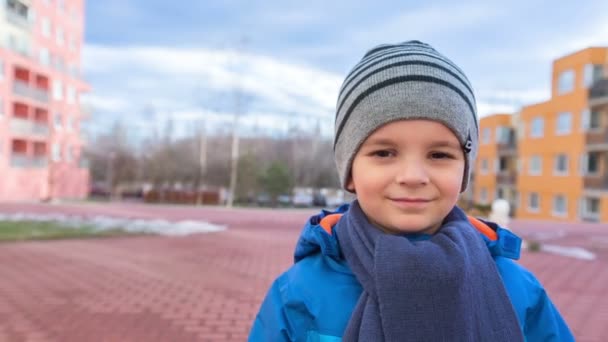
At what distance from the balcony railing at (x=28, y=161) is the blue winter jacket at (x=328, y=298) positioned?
28.4m

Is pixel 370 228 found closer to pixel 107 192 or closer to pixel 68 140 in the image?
pixel 68 140

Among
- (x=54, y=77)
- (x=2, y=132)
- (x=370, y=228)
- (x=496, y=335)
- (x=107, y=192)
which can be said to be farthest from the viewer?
(x=107, y=192)

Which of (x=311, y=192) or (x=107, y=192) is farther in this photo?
(x=107, y=192)

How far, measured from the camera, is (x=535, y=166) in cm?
2659

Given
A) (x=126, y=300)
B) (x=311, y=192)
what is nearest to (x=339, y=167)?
(x=126, y=300)

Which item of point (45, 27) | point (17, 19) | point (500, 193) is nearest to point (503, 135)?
point (500, 193)

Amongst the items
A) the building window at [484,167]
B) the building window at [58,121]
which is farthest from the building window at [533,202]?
the building window at [58,121]

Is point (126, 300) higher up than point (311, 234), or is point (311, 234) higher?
point (311, 234)

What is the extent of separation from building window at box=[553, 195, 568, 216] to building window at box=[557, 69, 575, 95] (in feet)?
19.5

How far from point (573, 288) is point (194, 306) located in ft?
15.1

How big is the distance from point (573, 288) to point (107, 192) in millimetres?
38703

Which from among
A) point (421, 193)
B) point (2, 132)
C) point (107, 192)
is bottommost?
point (107, 192)

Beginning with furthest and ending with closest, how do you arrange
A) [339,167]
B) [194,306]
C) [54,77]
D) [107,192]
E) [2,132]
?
[107,192]
[54,77]
[2,132]
[194,306]
[339,167]

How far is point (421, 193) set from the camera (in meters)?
1.14
